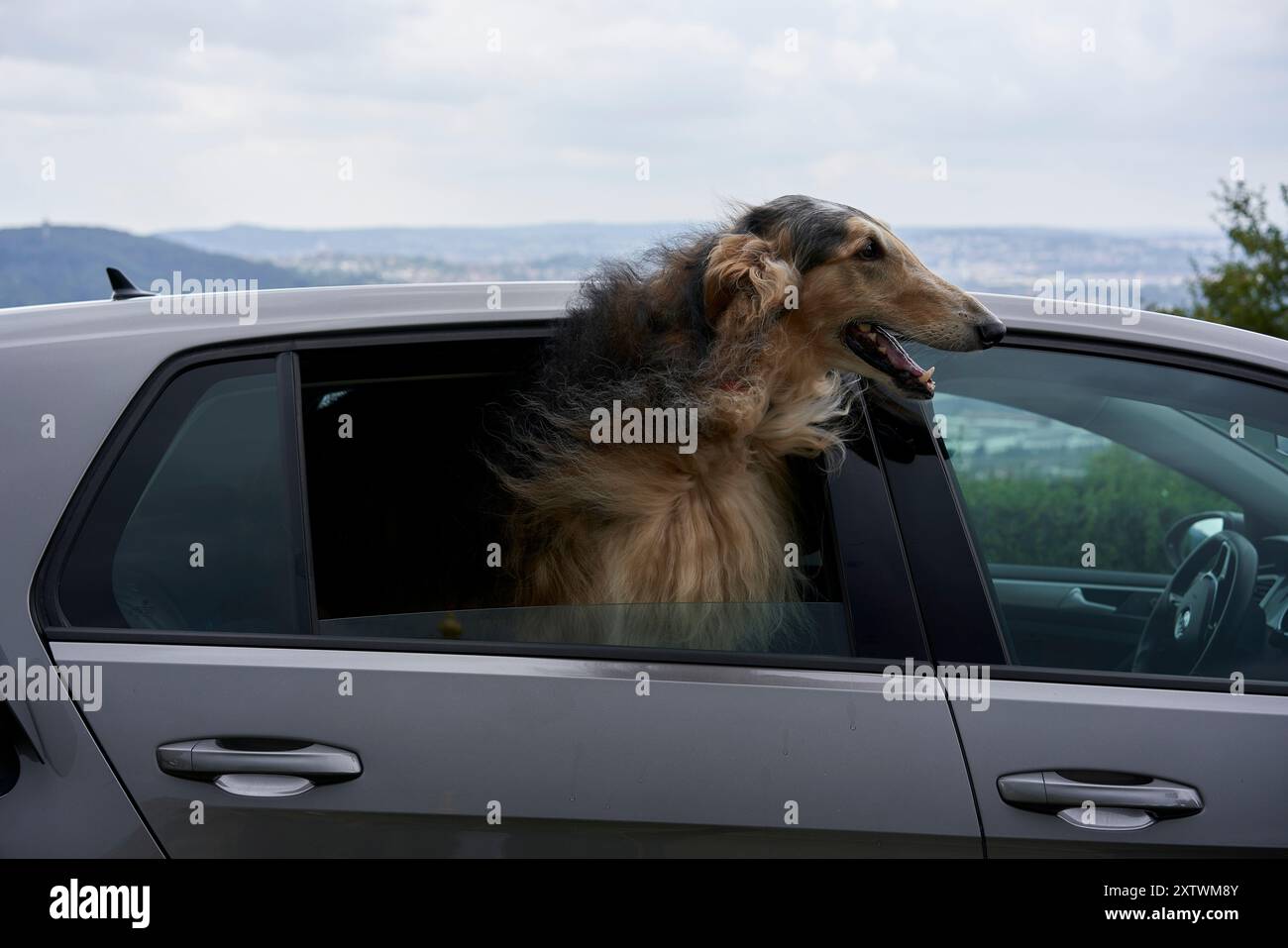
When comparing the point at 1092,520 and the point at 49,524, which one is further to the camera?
the point at 1092,520

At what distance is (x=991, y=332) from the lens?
8.26ft

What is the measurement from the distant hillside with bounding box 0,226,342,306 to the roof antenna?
0.86 ft

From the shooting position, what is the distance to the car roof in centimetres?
229

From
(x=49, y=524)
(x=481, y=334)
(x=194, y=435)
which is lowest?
(x=49, y=524)

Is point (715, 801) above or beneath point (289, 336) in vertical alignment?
beneath

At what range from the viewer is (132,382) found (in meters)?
2.22

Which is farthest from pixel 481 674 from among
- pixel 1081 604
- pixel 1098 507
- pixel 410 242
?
pixel 1098 507

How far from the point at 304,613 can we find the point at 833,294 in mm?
1478

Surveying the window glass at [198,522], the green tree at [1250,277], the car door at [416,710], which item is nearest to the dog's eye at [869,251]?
the car door at [416,710]

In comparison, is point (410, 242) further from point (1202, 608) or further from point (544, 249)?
point (1202, 608)
